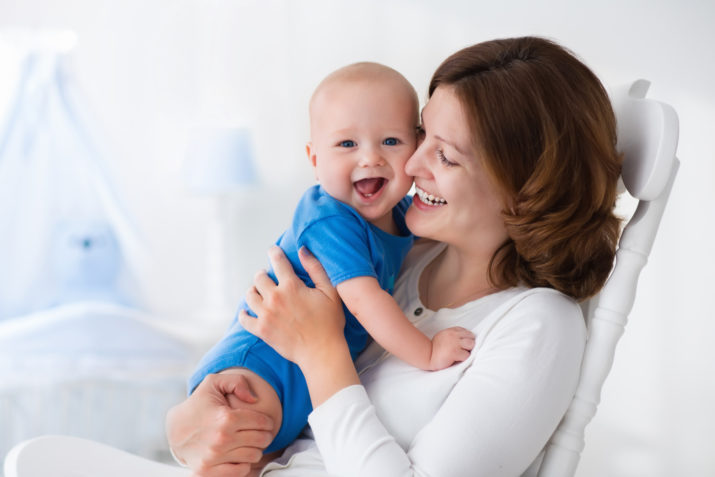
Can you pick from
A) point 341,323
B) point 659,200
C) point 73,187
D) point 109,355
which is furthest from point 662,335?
point 73,187

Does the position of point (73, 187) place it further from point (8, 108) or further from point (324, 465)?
point (324, 465)

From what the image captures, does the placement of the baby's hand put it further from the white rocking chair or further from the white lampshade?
the white lampshade

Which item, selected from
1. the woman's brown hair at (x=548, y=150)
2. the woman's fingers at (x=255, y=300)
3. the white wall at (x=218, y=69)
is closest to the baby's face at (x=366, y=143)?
the woman's brown hair at (x=548, y=150)

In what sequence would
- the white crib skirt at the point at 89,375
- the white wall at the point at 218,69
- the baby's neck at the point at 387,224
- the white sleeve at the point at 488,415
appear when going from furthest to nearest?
the white wall at the point at 218,69
the white crib skirt at the point at 89,375
the baby's neck at the point at 387,224
the white sleeve at the point at 488,415

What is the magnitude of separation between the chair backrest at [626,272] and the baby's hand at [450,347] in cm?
21

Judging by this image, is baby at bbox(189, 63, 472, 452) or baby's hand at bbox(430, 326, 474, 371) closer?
baby's hand at bbox(430, 326, 474, 371)

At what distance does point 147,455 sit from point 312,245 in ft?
8.27

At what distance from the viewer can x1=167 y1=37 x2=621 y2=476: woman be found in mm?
1165

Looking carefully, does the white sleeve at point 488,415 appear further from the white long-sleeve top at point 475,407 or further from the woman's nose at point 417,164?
the woman's nose at point 417,164

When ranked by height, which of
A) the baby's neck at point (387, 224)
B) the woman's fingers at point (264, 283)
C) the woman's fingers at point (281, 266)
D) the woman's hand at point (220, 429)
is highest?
the baby's neck at point (387, 224)

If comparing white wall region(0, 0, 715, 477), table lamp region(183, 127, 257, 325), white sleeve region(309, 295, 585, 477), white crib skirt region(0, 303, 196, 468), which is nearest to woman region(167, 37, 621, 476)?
white sleeve region(309, 295, 585, 477)

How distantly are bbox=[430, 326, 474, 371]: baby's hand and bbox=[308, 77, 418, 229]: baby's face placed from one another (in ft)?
0.97

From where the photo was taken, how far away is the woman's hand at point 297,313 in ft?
4.31

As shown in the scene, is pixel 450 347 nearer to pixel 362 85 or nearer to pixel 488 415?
pixel 488 415
